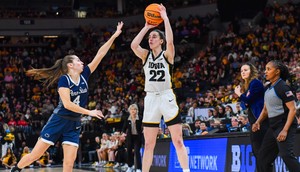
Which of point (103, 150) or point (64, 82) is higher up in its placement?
point (64, 82)

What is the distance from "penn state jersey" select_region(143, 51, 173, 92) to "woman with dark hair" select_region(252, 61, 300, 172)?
4.37 feet

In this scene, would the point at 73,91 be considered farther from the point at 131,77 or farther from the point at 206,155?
the point at 131,77

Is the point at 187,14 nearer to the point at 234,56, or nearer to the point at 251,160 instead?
the point at 234,56

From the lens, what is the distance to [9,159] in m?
20.5

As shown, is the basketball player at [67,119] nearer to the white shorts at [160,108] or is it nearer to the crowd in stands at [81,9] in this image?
the white shorts at [160,108]

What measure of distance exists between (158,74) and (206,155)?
4165 mm

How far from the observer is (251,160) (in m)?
9.63

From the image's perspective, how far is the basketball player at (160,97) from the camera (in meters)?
7.63

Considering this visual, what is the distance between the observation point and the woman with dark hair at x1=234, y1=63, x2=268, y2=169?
8.01 meters

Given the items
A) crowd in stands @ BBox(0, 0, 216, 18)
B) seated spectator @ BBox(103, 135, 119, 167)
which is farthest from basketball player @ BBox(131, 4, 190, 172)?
crowd in stands @ BBox(0, 0, 216, 18)

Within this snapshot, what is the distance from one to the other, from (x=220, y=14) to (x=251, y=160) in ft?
76.0

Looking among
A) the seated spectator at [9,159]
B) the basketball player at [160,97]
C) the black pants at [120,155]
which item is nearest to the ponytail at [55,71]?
the basketball player at [160,97]

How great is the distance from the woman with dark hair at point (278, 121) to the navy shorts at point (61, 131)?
2.48 meters

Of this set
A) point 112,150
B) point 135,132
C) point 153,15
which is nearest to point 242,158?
point 153,15
